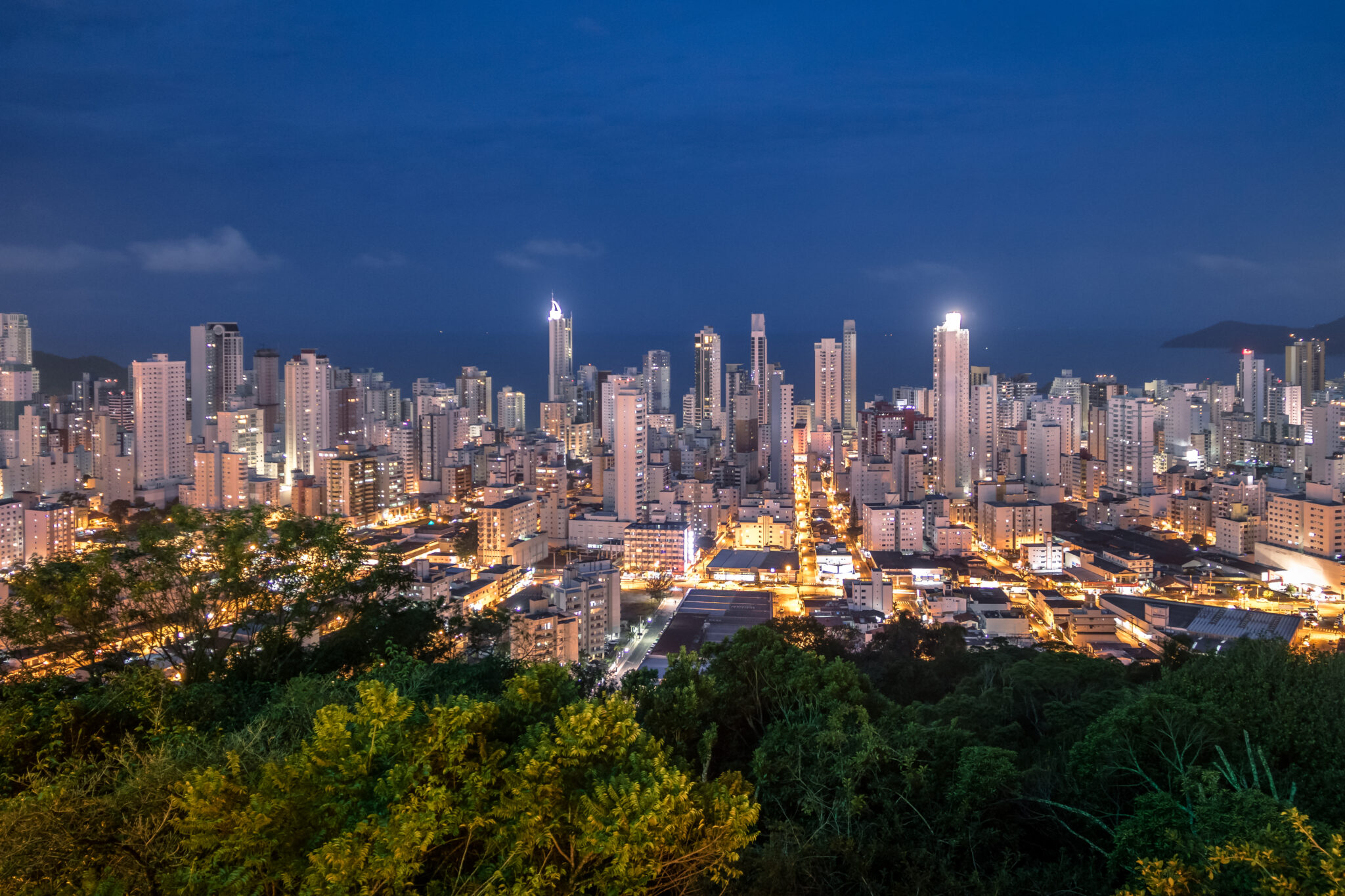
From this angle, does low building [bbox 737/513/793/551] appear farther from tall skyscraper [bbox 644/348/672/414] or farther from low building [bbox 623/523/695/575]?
tall skyscraper [bbox 644/348/672/414]

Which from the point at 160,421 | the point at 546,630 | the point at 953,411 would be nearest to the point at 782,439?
the point at 953,411

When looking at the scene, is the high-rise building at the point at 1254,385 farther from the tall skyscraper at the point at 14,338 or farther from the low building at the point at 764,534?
the tall skyscraper at the point at 14,338

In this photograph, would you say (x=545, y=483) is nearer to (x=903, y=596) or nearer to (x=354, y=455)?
(x=354, y=455)

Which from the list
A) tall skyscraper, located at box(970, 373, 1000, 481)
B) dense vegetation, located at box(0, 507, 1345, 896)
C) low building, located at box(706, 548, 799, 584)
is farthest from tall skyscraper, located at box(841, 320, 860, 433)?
dense vegetation, located at box(0, 507, 1345, 896)

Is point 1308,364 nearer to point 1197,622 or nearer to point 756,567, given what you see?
point 1197,622

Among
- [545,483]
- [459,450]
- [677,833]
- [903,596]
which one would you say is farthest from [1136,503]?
[677,833]

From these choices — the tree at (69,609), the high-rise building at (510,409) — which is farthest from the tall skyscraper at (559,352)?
the tree at (69,609)

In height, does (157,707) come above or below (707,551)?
above
